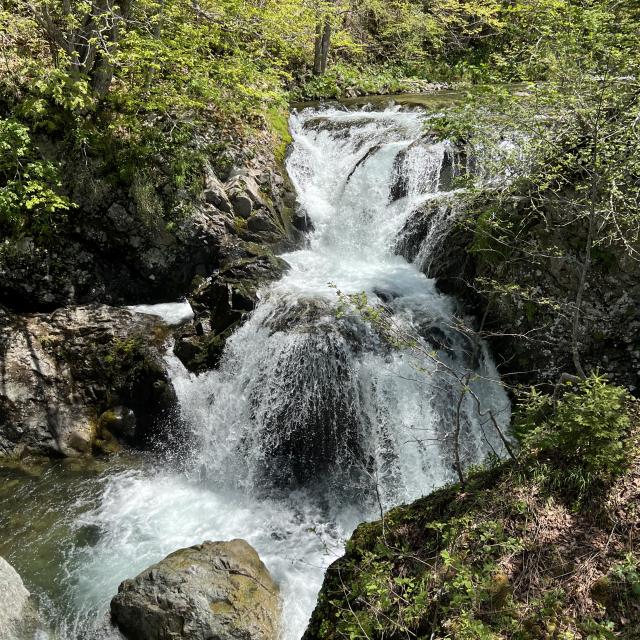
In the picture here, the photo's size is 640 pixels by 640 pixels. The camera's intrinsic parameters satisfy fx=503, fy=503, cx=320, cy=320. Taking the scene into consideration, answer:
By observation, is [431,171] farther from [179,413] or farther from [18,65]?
[18,65]

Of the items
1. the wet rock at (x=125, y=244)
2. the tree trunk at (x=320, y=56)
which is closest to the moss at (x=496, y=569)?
the wet rock at (x=125, y=244)

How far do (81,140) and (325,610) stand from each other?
9.15 m

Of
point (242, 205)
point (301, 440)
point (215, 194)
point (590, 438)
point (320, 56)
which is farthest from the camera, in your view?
point (320, 56)

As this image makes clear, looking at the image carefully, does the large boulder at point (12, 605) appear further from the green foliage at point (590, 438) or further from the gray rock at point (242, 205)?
the gray rock at point (242, 205)

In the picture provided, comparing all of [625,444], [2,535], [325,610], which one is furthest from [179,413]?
[625,444]

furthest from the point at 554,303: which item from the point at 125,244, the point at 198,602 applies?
the point at 125,244

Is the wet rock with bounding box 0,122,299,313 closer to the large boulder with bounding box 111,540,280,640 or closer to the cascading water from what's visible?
the cascading water

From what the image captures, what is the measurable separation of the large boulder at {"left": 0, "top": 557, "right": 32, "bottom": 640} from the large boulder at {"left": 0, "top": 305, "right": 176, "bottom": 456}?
2.93 metres

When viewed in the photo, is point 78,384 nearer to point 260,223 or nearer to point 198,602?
point 260,223

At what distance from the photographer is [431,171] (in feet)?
34.1

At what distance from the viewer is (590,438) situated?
3.54 m

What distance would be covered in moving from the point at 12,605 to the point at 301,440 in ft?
12.7

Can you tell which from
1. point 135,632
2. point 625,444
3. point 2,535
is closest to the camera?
point 625,444

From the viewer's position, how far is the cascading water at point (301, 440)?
6.37m
